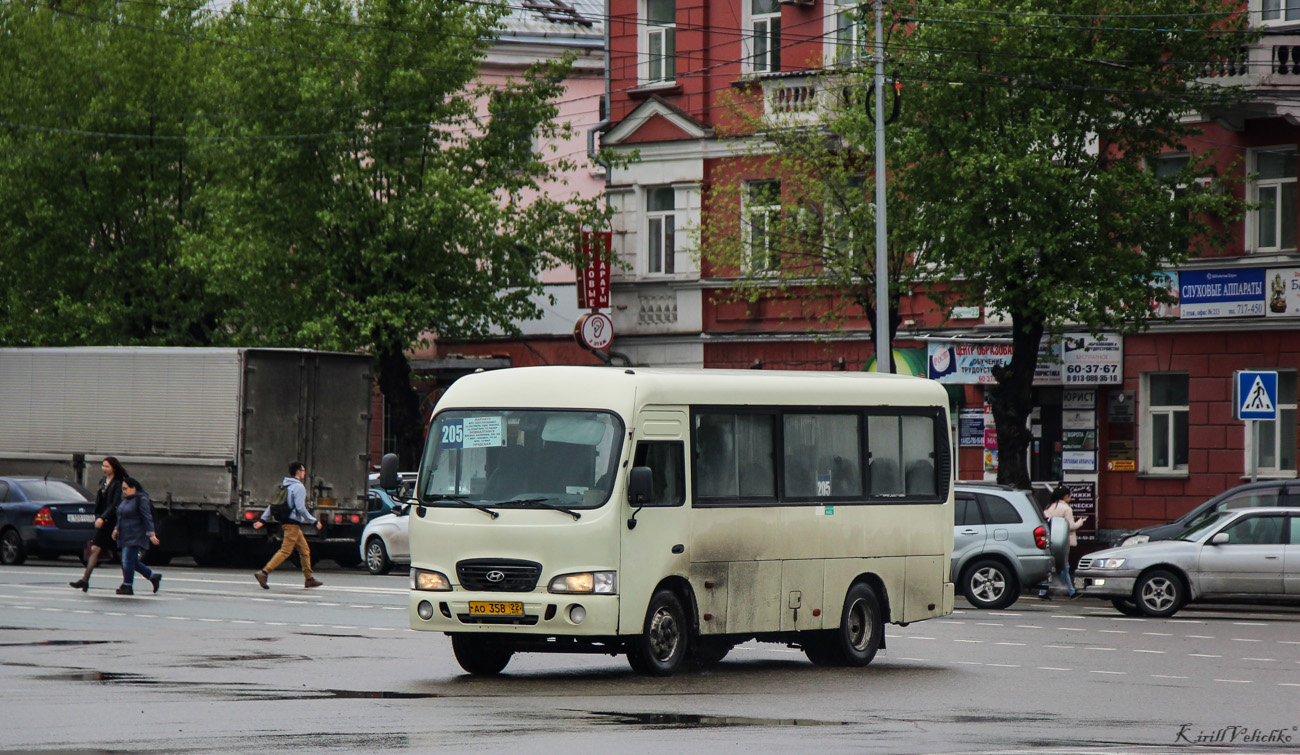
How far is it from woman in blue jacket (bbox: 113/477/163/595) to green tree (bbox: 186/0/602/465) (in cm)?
1130

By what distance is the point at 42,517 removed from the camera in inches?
1232

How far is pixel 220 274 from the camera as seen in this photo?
3678 cm

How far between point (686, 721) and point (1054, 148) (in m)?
19.4

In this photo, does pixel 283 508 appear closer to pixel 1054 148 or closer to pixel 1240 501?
pixel 1054 148

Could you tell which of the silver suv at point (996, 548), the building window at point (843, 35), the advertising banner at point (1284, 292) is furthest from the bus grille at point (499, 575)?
the building window at point (843, 35)

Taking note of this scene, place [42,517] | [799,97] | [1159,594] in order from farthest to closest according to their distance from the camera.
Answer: [799,97] → [42,517] → [1159,594]

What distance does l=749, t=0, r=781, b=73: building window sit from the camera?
36906mm

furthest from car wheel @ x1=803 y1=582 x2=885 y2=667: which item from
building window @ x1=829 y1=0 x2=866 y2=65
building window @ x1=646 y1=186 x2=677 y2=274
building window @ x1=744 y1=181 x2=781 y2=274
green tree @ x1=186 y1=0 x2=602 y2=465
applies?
building window @ x1=646 y1=186 x2=677 y2=274

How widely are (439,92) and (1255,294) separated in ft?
50.9

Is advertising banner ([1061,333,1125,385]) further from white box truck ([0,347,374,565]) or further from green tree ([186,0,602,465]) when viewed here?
white box truck ([0,347,374,565])

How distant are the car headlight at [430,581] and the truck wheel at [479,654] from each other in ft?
1.59

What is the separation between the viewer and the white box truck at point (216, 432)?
30125 millimetres

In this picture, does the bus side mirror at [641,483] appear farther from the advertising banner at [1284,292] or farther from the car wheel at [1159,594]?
the advertising banner at [1284,292]

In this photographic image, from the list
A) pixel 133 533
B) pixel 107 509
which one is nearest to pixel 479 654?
pixel 133 533
